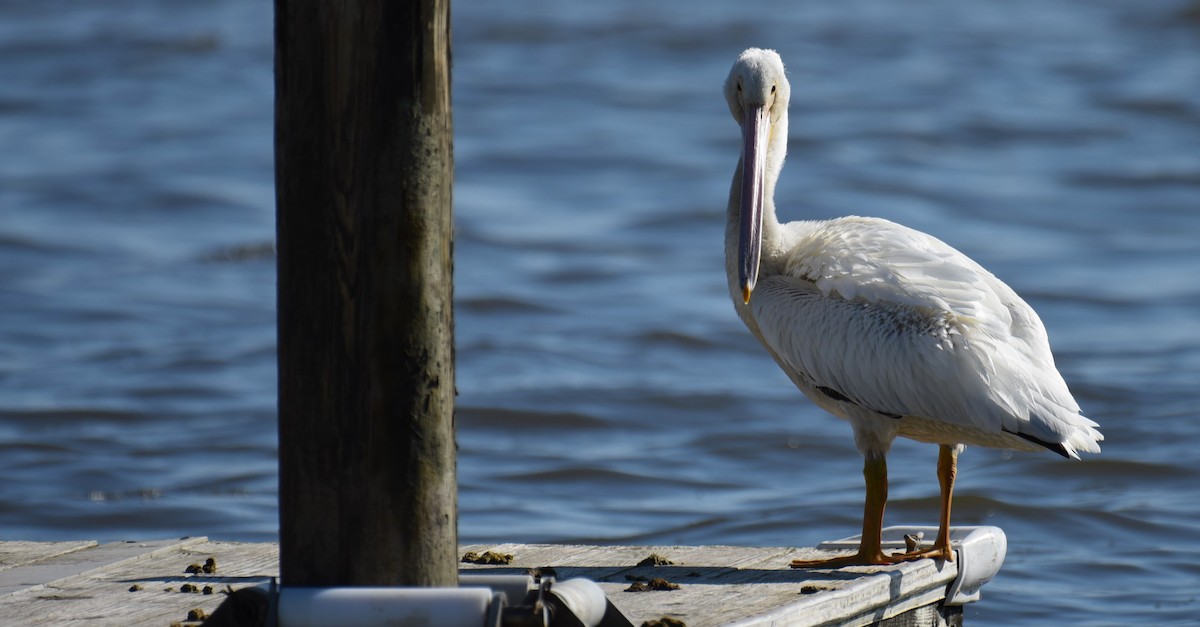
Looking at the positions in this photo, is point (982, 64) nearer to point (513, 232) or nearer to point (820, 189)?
point (820, 189)

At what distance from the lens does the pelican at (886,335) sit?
428 cm

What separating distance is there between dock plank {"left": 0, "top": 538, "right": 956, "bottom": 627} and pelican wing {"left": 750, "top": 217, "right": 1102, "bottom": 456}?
17.1 inches

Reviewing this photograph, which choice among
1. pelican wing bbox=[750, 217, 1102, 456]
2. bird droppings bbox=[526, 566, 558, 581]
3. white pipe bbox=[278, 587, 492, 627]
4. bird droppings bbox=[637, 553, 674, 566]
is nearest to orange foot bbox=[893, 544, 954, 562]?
pelican wing bbox=[750, 217, 1102, 456]

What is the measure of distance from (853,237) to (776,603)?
125cm

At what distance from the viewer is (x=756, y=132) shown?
4.90 metres

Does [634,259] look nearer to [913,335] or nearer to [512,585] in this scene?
[913,335]

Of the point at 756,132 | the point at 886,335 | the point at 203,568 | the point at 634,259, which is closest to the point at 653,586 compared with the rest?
the point at 886,335

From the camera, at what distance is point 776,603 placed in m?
3.84

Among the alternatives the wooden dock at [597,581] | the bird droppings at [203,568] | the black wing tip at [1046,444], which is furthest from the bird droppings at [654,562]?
the bird droppings at [203,568]

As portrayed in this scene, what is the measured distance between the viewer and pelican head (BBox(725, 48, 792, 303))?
4.68 meters

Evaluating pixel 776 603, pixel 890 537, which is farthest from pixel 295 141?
pixel 890 537

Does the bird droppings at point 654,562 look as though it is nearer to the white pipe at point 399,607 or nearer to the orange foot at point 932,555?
the orange foot at point 932,555

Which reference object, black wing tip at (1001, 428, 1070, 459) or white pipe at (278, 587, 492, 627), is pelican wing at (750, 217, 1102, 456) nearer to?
black wing tip at (1001, 428, 1070, 459)

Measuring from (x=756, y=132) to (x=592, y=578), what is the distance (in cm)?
143
